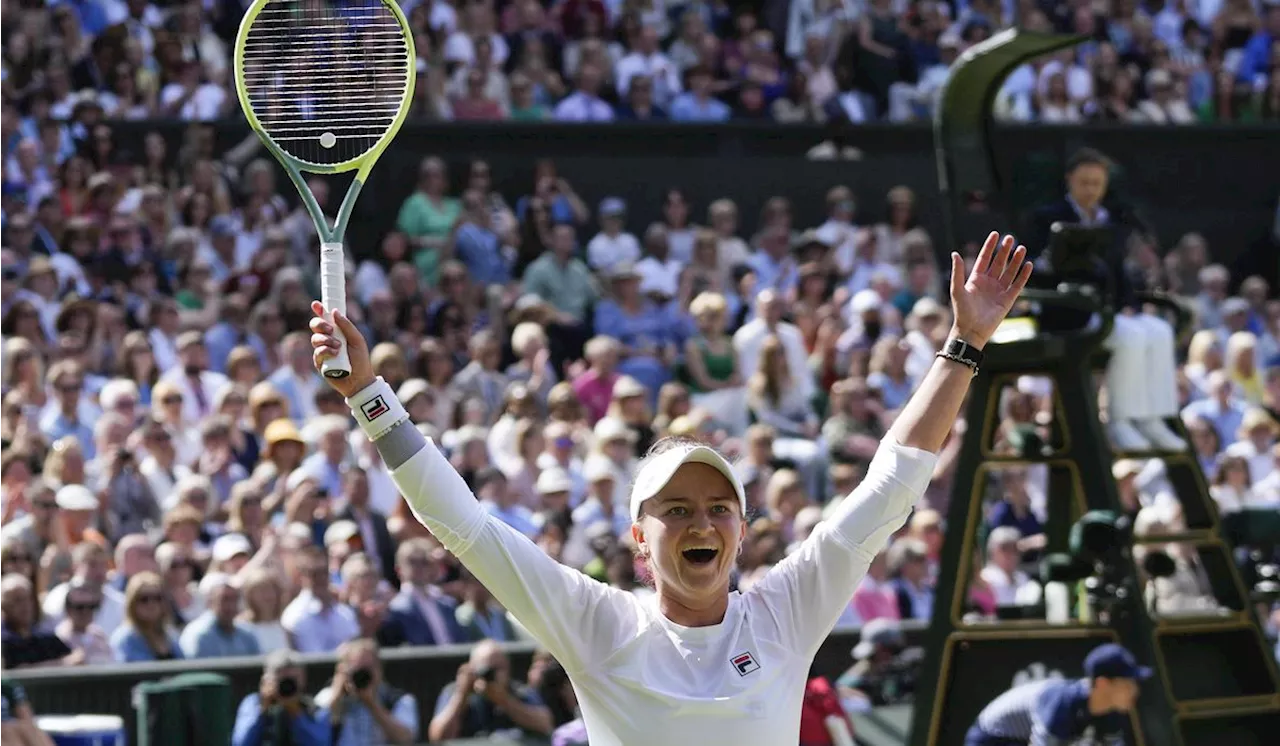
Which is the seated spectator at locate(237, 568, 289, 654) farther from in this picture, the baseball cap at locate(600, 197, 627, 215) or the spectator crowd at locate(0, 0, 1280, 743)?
the baseball cap at locate(600, 197, 627, 215)

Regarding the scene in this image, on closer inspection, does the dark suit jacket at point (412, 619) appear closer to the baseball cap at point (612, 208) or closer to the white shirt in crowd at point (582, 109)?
the baseball cap at point (612, 208)

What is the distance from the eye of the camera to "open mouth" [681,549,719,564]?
3686 mm

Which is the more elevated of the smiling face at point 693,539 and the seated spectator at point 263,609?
the smiling face at point 693,539

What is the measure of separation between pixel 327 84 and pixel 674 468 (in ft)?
5.01

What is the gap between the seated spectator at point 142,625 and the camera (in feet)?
29.7

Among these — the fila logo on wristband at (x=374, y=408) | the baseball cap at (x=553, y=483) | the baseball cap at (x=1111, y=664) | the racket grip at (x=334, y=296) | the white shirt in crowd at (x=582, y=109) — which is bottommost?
the baseball cap at (x=1111, y=664)

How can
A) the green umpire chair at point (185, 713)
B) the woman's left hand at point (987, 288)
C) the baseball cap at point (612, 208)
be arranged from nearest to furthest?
the woman's left hand at point (987, 288) < the green umpire chair at point (185, 713) < the baseball cap at point (612, 208)

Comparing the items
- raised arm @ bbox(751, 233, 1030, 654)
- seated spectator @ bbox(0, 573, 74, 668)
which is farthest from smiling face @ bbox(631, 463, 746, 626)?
seated spectator @ bbox(0, 573, 74, 668)

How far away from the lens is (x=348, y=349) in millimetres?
3676

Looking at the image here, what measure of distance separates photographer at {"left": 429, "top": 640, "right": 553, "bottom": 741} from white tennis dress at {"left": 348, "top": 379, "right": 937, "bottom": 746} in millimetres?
5316

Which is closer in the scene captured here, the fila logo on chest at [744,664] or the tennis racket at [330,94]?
the fila logo on chest at [744,664]

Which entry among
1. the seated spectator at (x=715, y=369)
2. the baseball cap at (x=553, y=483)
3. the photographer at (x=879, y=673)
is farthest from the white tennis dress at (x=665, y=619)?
the seated spectator at (x=715, y=369)

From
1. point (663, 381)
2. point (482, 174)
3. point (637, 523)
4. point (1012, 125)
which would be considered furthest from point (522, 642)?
point (1012, 125)

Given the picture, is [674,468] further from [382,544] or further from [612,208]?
[612,208]
